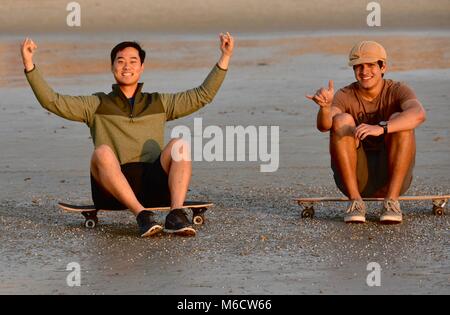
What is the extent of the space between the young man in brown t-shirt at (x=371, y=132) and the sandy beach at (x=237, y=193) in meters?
0.23

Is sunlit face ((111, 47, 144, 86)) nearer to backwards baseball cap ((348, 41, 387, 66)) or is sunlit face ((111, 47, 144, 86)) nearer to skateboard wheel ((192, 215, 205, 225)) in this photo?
skateboard wheel ((192, 215, 205, 225))

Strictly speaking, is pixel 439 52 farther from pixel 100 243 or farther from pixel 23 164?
pixel 100 243

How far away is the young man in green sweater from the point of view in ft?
30.3

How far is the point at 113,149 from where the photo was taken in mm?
9422

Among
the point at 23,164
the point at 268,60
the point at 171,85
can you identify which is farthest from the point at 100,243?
the point at 268,60

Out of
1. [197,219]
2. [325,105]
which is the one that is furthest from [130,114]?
[325,105]

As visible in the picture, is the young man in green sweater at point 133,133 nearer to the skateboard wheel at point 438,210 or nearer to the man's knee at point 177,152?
the man's knee at point 177,152

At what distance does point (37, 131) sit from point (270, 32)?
1066cm

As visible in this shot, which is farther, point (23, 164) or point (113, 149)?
point (23, 164)

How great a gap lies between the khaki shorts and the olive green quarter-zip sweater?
3.57ft

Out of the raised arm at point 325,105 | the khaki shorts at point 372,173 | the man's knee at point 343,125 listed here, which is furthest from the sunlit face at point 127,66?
the khaki shorts at point 372,173
